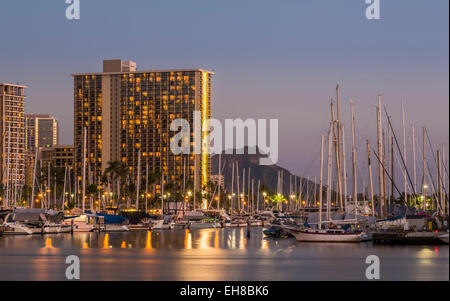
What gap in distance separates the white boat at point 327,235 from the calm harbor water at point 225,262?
101 centimetres

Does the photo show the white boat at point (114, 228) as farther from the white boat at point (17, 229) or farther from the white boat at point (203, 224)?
the white boat at point (203, 224)

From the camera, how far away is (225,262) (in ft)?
205

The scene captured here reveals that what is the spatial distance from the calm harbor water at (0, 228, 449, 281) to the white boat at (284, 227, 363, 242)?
1.01 metres

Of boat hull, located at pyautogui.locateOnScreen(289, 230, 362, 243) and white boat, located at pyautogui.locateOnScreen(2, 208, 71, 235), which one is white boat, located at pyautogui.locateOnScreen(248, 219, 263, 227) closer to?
white boat, located at pyautogui.locateOnScreen(2, 208, 71, 235)

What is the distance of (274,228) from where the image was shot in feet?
362

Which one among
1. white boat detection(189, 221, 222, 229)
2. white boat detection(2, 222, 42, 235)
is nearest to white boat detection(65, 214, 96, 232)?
white boat detection(2, 222, 42, 235)

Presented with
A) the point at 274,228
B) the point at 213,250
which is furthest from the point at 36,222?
the point at 213,250

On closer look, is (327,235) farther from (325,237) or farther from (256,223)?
(256,223)

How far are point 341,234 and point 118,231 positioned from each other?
2207 inches

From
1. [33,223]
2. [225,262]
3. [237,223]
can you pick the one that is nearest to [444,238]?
[225,262]

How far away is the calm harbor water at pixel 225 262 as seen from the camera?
51.8 meters

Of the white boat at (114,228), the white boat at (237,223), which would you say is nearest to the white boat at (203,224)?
the white boat at (237,223)

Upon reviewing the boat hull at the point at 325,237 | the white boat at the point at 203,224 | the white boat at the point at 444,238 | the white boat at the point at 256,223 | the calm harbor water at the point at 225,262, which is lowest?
the white boat at the point at 256,223

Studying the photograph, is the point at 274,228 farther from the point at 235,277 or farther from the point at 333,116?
the point at 235,277
